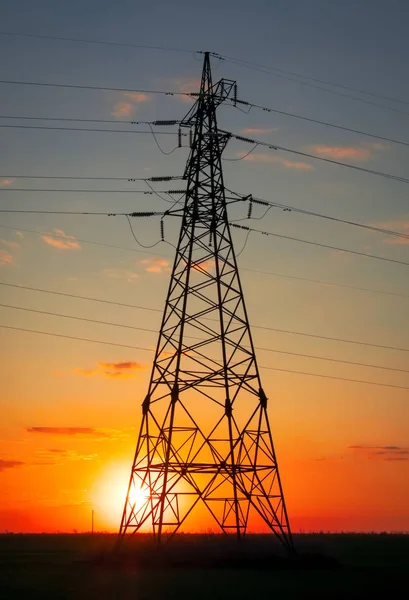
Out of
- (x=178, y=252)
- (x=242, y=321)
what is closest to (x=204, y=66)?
(x=178, y=252)

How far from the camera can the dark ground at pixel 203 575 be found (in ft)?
110

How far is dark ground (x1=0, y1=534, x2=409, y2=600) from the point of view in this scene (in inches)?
1315

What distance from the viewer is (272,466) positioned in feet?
152

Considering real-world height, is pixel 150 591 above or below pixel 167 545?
below

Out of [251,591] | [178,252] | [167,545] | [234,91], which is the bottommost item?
[251,591]

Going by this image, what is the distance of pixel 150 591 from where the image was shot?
1323 inches

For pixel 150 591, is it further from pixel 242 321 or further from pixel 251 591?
pixel 242 321

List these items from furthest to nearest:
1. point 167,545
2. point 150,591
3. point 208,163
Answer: point 208,163
point 167,545
point 150,591

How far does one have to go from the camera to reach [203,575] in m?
39.5

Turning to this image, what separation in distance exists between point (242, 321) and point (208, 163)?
8817 millimetres

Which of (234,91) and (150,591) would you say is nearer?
(150,591)

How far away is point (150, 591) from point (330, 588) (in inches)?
289

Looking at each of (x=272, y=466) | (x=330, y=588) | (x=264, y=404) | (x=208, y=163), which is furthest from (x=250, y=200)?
(x=330, y=588)

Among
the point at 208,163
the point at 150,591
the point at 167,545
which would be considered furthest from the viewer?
the point at 208,163
